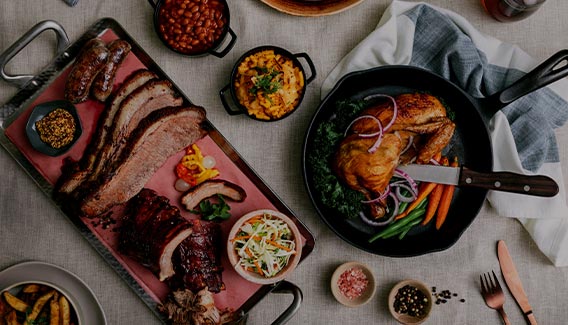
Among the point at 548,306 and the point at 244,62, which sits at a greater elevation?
the point at 244,62

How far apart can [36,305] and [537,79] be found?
9.18 feet

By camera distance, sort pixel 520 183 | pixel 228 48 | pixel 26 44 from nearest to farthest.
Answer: pixel 520 183, pixel 26 44, pixel 228 48

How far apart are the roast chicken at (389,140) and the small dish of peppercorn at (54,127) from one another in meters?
1.37

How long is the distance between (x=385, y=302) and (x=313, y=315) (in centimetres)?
41

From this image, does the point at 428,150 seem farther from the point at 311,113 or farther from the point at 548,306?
the point at 548,306

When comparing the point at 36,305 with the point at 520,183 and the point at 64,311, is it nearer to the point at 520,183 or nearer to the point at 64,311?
the point at 64,311

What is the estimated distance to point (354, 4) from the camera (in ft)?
9.59

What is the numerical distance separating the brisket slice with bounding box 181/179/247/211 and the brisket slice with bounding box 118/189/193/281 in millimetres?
94

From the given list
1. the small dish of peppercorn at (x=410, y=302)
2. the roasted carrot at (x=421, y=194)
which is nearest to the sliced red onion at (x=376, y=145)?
the roasted carrot at (x=421, y=194)

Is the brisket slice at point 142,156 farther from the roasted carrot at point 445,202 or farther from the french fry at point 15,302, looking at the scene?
the roasted carrot at point 445,202

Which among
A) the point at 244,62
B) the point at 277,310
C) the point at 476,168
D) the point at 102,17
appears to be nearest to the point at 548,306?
the point at 476,168

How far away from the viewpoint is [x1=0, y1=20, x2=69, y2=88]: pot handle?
9.02 ft

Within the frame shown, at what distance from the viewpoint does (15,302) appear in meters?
2.80

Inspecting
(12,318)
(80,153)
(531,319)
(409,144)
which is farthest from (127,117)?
(531,319)
